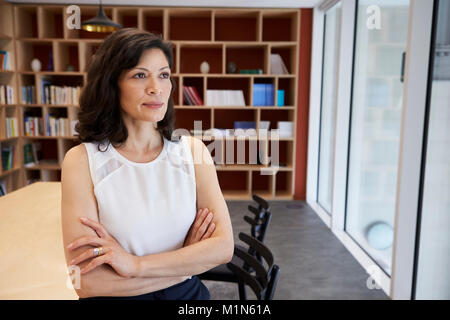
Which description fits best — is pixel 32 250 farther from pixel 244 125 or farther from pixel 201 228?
pixel 244 125

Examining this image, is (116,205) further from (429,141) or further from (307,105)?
(307,105)

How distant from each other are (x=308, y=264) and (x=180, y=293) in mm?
2425

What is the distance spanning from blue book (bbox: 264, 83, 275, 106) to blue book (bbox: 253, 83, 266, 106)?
0.15ft

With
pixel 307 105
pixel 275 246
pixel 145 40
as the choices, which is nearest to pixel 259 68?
pixel 307 105

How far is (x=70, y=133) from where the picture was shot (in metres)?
5.01

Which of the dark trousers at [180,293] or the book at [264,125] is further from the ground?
the book at [264,125]

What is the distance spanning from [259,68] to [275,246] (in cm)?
295

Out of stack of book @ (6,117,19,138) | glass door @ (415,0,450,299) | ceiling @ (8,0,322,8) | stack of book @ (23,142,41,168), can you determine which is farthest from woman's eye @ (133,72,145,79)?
stack of book @ (23,142,41,168)

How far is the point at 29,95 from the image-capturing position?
504 centimetres

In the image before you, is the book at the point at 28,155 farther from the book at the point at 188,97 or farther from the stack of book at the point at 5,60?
the book at the point at 188,97

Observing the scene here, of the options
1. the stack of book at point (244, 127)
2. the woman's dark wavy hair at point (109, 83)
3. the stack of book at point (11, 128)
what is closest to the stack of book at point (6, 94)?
the stack of book at point (11, 128)

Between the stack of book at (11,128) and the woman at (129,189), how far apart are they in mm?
4549

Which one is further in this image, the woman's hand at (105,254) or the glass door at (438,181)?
the glass door at (438,181)

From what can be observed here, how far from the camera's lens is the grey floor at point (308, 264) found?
2.69 metres
